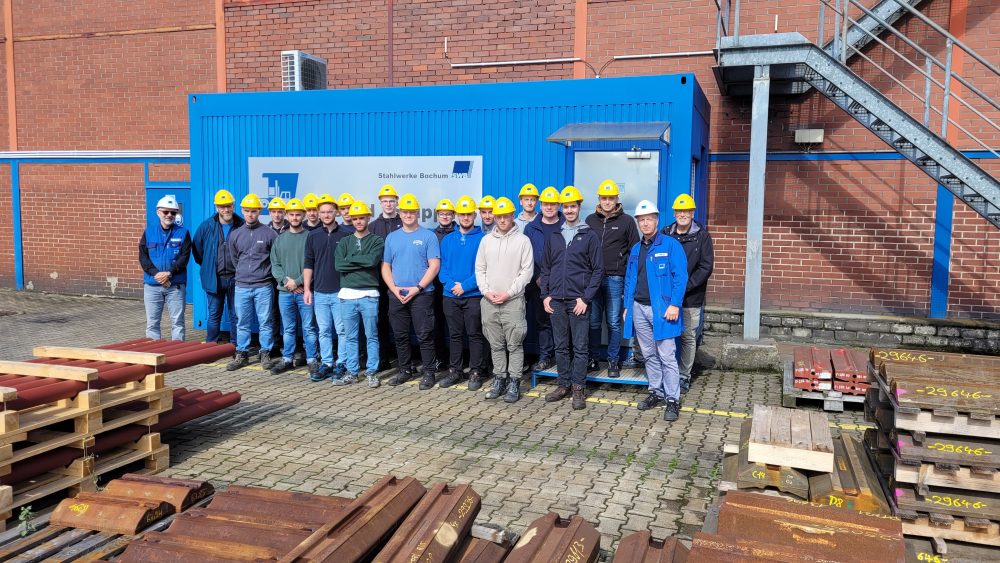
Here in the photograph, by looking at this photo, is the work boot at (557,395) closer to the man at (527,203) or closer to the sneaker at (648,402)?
the sneaker at (648,402)

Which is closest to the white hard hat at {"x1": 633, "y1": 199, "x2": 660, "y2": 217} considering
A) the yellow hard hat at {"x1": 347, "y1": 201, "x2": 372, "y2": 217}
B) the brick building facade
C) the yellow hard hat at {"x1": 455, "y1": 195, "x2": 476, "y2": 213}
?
the yellow hard hat at {"x1": 455, "y1": 195, "x2": 476, "y2": 213}

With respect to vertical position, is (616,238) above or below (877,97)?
below

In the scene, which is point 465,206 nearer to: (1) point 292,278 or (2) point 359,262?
(2) point 359,262

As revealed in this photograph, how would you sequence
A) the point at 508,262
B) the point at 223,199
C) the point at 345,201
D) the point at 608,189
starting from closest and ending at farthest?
the point at 508,262, the point at 608,189, the point at 345,201, the point at 223,199

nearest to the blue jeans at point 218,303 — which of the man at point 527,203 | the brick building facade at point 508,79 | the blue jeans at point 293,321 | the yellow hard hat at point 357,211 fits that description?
the blue jeans at point 293,321

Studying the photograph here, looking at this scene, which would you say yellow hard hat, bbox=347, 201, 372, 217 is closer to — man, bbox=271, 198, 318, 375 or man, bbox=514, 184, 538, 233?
man, bbox=271, 198, 318, 375

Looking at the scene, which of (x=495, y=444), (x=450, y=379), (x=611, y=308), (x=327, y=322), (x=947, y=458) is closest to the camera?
(x=947, y=458)

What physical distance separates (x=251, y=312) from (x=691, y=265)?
5.22 meters

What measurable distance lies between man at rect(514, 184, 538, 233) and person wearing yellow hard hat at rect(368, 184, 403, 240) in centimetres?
148

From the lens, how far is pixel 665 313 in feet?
23.7

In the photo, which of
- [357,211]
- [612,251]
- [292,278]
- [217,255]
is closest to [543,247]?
[612,251]

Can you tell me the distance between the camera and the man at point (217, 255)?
31.3 ft

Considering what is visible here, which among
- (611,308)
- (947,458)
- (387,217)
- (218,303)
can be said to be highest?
(387,217)

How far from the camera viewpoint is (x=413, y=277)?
8289 millimetres
